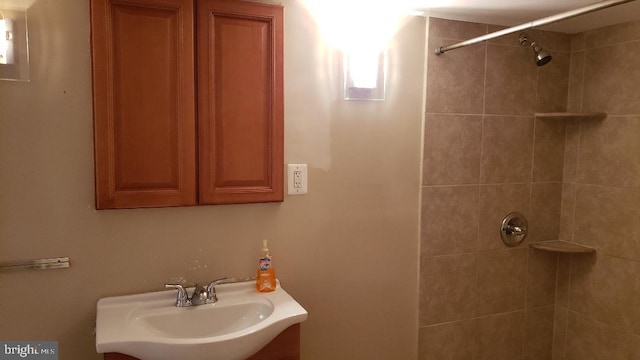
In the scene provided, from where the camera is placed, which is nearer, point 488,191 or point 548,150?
point 488,191

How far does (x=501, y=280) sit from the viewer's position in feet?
8.16

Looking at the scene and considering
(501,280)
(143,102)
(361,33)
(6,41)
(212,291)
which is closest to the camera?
(6,41)

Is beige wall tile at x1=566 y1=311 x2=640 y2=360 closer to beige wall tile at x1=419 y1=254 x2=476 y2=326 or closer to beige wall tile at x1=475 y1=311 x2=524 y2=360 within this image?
beige wall tile at x1=475 y1=311 x2=524 y2=360

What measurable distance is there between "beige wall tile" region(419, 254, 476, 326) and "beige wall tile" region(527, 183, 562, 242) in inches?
17.3

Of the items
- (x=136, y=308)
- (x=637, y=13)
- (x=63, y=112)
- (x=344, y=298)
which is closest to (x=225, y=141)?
(x=63, y=112)

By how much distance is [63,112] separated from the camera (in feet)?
5.37

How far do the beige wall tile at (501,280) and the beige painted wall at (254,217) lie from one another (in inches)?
16.6

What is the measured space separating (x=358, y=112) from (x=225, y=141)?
63 cm

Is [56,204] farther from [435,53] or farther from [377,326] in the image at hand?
[435,53]

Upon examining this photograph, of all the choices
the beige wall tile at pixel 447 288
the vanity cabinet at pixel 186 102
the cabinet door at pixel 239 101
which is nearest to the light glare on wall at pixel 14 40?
the vanity cabinet at pixel 186 102

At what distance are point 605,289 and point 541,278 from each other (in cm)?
31

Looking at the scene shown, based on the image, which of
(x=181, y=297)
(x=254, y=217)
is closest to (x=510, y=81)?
(x=254, y=217)

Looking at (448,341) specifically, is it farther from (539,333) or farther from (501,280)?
(539,333)

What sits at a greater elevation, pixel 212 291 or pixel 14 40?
pixel 14 40
